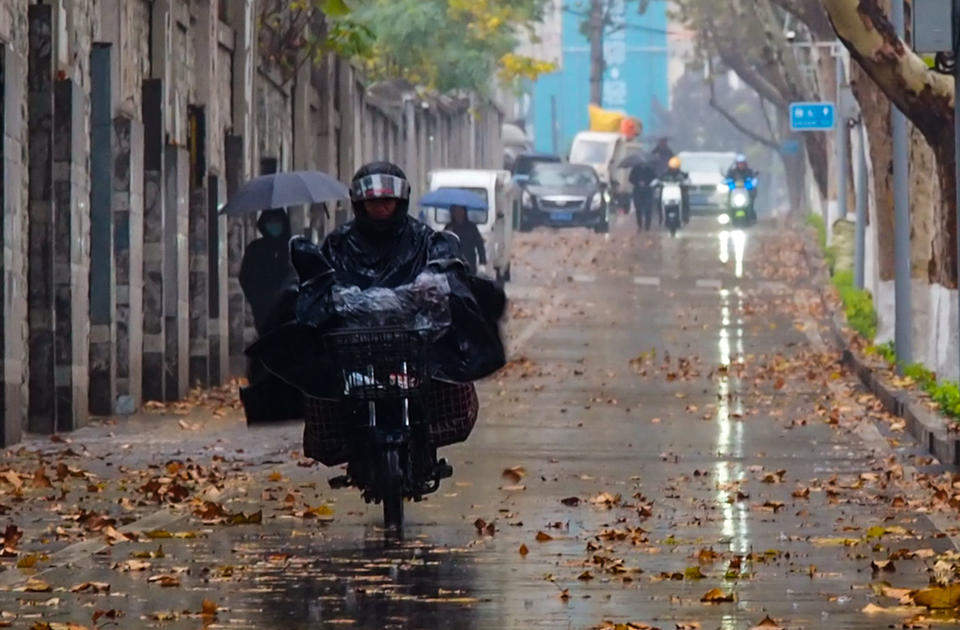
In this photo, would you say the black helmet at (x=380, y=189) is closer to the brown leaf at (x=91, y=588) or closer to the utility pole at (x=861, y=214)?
the brown leaf at (x=91, y=588)

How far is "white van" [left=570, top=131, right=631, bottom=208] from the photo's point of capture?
77.0 metres

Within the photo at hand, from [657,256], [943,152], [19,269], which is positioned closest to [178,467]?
[19,269]

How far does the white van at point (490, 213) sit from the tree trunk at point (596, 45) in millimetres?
44616

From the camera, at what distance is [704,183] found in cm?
7175

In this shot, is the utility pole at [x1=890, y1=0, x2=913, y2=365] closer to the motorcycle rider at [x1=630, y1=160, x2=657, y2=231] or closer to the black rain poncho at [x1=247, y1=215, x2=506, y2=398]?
the black rain poncho at [x1=247, y1=215, x2=506, y2=398]

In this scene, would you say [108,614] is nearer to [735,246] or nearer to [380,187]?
[380,187]

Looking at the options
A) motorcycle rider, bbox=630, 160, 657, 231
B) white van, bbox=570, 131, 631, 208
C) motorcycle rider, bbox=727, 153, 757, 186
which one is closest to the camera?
motorcycle rider, bbox=630, 160, 657, 231

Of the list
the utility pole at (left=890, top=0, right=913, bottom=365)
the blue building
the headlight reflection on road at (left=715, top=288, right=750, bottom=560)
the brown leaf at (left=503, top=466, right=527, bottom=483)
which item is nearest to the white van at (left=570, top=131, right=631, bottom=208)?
the blue building

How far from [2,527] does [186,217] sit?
478 inches

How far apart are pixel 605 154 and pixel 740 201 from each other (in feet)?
51.6

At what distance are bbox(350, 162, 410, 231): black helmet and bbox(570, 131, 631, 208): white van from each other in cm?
6337

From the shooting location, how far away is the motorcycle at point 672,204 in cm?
5934

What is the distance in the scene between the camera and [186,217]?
25.2 meters

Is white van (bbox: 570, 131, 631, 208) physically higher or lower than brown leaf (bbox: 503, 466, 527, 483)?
higher
